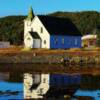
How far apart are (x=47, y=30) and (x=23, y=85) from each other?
5119 centimetres

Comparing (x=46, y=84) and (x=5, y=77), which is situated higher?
(x=5, y=77)

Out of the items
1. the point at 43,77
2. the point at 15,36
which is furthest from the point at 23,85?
the point at 15,36

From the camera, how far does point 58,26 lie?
95750 millimetres

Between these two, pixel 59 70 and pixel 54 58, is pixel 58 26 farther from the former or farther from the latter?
pixel 59 70

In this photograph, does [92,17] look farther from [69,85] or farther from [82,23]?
[69,85]

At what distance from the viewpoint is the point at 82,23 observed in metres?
188

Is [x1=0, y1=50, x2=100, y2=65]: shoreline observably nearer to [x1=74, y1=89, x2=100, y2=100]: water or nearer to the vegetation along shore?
the vegetation along shore

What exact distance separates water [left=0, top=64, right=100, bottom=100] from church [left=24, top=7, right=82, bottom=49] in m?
37.5

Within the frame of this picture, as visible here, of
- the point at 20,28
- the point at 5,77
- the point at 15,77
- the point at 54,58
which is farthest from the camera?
the point at 20,28

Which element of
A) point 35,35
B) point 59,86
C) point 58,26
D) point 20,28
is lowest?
point 59,86

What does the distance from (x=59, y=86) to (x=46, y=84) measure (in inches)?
82.6

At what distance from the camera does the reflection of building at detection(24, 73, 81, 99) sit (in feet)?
120

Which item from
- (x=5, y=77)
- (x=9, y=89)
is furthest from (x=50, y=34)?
(x=9, y=89)

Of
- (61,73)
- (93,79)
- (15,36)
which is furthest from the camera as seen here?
(15,36)
